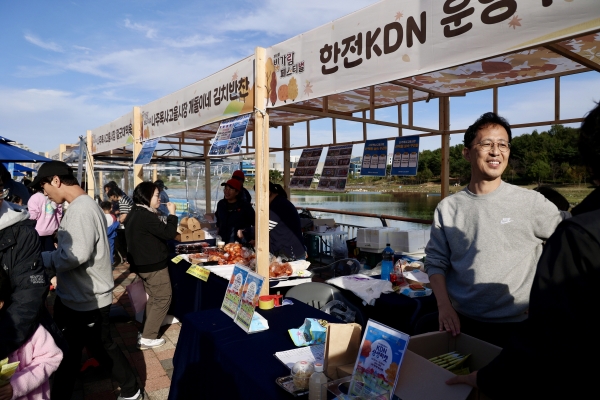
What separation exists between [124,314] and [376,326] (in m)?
4.33

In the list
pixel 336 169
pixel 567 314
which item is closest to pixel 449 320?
pixel 567 314

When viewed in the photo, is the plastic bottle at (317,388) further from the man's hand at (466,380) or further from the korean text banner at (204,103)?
the korean text banner at (204,103)

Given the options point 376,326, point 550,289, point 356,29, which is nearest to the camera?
point 550,289

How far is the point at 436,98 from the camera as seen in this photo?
17.6 feet

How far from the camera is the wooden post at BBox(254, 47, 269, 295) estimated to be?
11.1ft

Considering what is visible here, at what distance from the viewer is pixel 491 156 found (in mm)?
1785

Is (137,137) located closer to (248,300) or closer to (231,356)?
(248,300)

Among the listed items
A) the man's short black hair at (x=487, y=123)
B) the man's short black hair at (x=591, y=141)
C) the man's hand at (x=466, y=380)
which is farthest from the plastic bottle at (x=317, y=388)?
the man's short black hair at (x=487, y=123)

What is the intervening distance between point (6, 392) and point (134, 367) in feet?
7.94

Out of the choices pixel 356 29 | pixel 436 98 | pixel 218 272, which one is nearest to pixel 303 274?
pixel 218 272

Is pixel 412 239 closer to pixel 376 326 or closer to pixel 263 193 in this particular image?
pixel 263 193

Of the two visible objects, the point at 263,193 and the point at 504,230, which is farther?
the point at 263,193

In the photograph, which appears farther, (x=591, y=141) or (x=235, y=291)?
(x=235, y=291)

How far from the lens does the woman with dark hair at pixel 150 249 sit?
3799 mm
